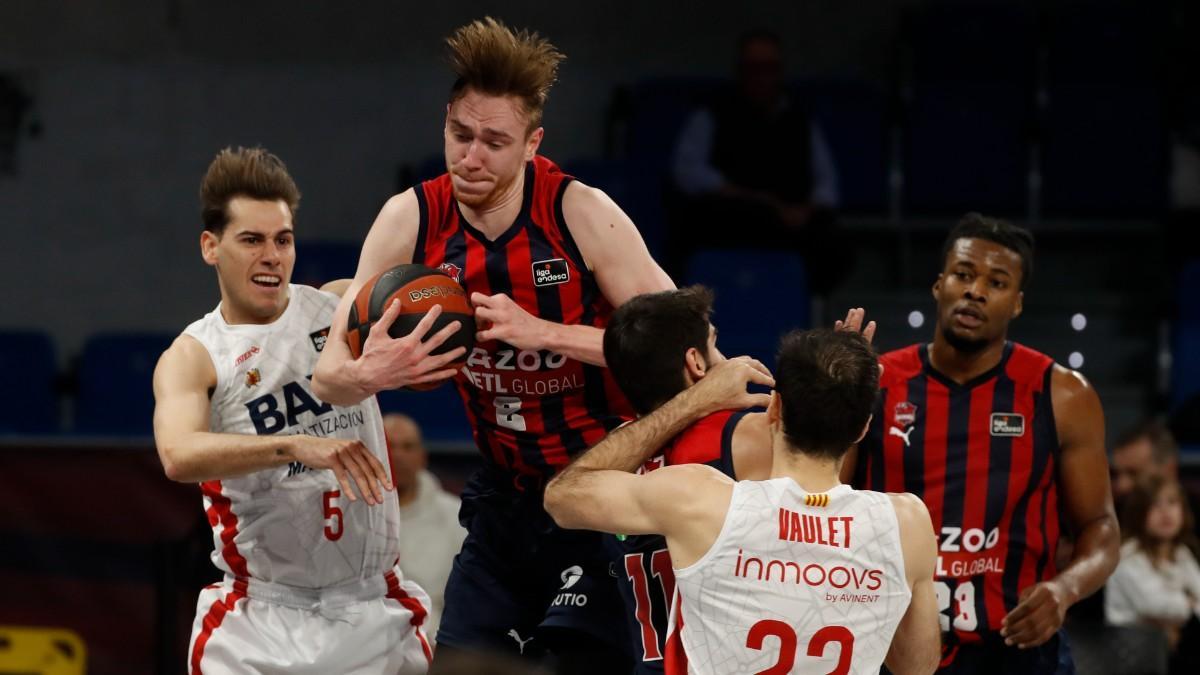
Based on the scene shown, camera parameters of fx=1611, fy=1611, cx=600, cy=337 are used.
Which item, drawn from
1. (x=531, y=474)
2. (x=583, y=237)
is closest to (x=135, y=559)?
(x=531, y=474)

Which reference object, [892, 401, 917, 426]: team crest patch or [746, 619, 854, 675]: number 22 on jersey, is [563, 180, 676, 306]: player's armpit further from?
[746, 619, 854, 675]: number 22 on jersey

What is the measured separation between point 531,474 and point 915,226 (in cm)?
499

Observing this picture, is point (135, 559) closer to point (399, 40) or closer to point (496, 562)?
point (496, 562)

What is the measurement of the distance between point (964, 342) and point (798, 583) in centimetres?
158

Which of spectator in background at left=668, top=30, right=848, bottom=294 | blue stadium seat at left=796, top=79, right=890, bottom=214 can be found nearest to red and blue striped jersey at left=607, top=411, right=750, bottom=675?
spectator in background at left=668, top=30, right=848, bottom=294

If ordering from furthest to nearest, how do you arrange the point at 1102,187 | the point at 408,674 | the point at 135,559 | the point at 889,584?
the point at 1102,187, the point at 135,559, the point at 408,674, the point at 889,584

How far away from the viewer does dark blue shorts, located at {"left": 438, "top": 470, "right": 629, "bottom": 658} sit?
4.36 metres

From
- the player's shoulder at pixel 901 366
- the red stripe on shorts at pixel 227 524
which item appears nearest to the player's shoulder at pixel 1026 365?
the player's shoulder at pixel 901 366

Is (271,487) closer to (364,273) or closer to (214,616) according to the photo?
(214,616)

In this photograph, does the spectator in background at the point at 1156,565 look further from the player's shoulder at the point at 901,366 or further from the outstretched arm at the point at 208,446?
the outstretched arm at the point at 208,446

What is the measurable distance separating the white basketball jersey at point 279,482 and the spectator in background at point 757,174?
395 cm

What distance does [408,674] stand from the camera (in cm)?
462

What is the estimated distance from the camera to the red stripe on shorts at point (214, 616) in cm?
441

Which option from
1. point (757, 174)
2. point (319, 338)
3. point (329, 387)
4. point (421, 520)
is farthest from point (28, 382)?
point (329, 387)
